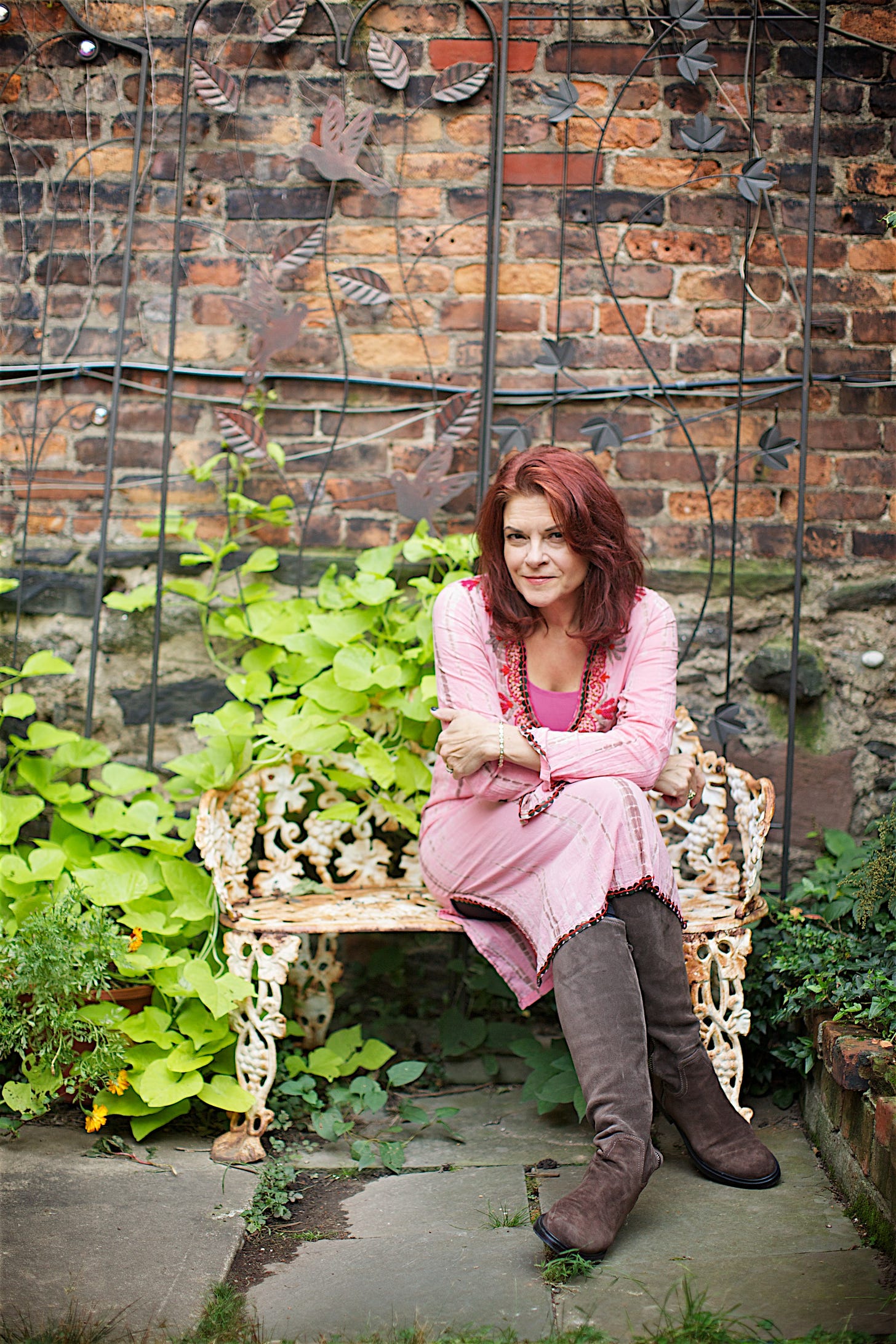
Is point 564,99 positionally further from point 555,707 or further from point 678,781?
point 678,781

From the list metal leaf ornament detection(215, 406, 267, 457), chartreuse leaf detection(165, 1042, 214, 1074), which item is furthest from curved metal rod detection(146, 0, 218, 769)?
chartreuse leaf detection(165, 1042, 214, 1074)

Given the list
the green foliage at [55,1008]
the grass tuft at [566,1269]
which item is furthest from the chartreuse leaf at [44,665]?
the grass tuft at [566,1269]

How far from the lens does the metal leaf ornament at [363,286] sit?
9.35 ft

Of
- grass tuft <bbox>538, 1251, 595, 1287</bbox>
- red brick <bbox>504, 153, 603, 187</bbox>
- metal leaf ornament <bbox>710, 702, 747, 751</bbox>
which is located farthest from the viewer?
red brick <bbox>504, 153, 603, 187</bbox>

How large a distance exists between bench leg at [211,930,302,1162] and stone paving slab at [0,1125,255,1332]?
0.34 feet

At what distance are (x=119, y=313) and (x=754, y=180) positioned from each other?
66.1 inches

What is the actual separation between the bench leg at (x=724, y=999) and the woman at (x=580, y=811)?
0.16 metres

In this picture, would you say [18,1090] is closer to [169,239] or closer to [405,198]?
[169,239]

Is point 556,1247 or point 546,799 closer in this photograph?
point 556,1247

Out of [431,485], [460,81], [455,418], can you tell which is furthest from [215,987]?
[460,81]

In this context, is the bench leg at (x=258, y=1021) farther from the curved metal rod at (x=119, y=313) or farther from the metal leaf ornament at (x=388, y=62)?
the metal leaf ornament at (x=388, y=62)

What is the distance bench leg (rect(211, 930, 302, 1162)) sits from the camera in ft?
7.51

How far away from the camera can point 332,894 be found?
2.59m

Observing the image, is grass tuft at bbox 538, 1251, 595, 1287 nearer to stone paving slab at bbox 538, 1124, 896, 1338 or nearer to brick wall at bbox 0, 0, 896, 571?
stone paving slab at bbox 538, 1124, 896, 1338
